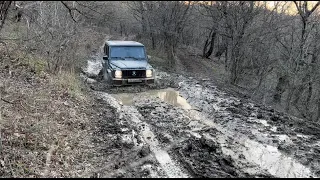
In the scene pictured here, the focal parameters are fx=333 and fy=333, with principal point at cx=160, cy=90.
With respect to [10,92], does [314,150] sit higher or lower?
lower

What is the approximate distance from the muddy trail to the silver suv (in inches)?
17.7

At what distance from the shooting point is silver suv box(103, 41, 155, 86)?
12391mm

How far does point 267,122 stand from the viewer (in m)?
9.29

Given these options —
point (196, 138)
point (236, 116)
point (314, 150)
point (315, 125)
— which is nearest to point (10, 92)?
point (196, 138)

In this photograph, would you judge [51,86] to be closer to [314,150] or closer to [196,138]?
[196,138]

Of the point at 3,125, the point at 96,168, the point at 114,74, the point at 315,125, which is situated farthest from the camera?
the point at 114,74

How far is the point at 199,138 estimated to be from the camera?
25.2ft

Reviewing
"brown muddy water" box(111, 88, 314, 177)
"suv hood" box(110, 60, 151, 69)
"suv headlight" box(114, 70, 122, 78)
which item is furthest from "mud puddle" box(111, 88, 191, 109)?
"brown muddy water" box(111, 88, 314, 177)

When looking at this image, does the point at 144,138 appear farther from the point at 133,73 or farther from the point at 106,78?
the point at 106,78

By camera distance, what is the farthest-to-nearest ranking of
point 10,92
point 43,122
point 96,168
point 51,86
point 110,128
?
point 51,86 → point 10,92 → point 110,128 → point 43,122 → point 96,168

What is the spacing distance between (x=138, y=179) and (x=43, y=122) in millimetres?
2978

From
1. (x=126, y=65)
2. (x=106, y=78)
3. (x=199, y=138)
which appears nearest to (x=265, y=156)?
(x=199, y=138)

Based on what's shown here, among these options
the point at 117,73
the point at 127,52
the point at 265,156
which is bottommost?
the point at 265,156

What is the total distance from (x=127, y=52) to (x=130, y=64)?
1129mm
